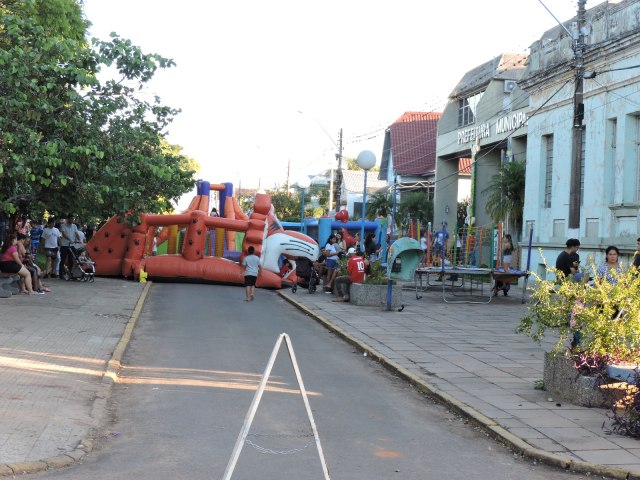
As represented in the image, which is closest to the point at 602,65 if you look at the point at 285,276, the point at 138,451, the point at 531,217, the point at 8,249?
the point at 531,217

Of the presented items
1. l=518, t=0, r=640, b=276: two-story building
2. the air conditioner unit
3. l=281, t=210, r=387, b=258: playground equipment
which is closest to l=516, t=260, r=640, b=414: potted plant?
l=518, t=0, r=640, b=276: two-story building

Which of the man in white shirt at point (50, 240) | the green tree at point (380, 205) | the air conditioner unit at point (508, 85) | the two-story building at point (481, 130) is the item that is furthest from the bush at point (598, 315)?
the green tree at point (380, 205)

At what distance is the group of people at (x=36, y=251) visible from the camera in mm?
16953

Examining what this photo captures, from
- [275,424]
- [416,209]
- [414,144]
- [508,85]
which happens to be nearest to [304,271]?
[508,85]

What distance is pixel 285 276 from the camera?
83.3 feet

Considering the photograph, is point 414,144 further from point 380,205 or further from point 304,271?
point 304,271

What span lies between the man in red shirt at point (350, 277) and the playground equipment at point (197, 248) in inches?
155

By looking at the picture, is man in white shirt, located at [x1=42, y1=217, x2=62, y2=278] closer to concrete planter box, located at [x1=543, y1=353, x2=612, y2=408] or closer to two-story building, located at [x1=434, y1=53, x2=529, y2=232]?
concrete planter box, located at [x1=543, y1=353, x2=612, y2=408]

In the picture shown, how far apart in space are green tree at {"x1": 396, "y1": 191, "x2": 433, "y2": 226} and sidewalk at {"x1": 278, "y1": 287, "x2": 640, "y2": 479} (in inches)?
Answer: 958

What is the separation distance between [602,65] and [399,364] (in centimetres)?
1515

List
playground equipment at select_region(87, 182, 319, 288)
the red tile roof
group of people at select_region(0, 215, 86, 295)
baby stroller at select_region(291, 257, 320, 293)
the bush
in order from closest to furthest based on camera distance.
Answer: the bush, group of people at select_region(0, 215, 86, 295), baby stroller at select_region(291, 257, 320, 293), playground equipment at select_region(87, 182, 319, 288), the red tile roof

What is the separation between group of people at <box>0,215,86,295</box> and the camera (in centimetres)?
1695

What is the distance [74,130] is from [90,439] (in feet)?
30.9

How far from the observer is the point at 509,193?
30281mm
